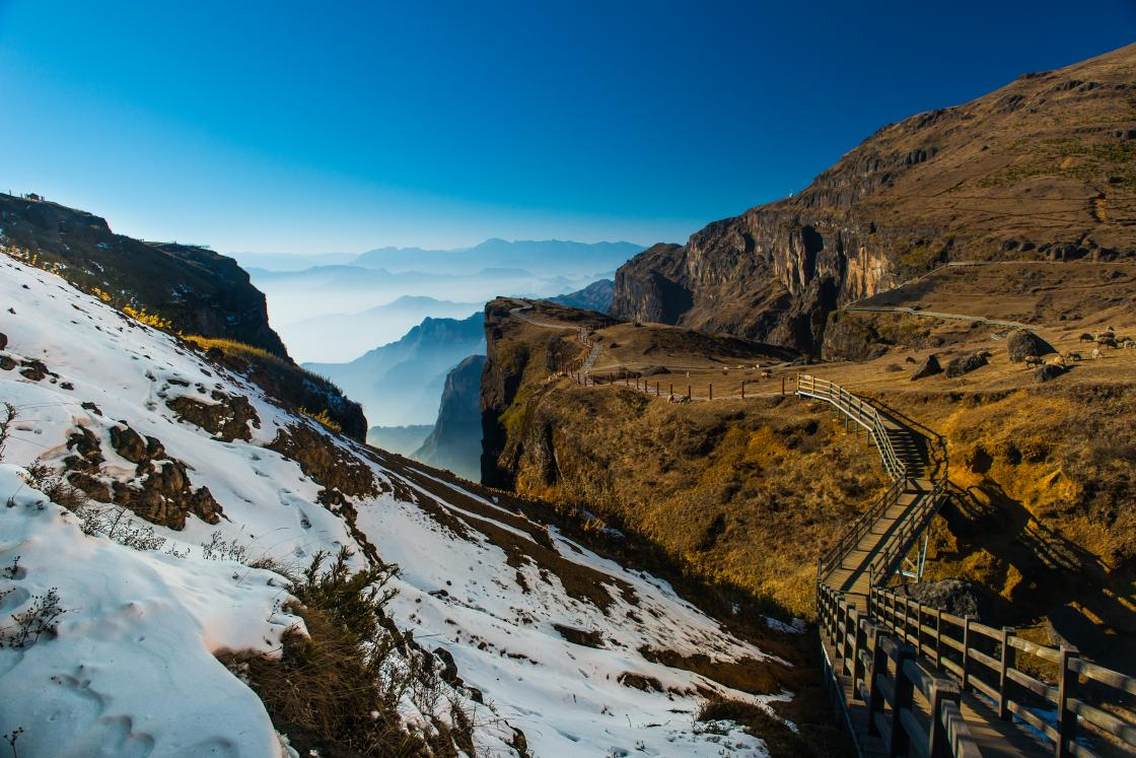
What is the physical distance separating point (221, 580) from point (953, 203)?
107791mm

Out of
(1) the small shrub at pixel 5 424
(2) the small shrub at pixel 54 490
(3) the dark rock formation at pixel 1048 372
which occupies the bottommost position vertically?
(2) the small shrub at pixel 54 490

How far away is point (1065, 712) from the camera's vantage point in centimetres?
464

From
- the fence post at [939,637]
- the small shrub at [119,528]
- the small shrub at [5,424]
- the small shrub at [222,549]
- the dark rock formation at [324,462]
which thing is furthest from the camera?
the dark rock formation at [324,462]

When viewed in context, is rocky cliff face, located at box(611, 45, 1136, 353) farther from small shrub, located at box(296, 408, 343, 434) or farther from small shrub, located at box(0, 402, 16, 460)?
small shrub, located at box(0, 402, 16, 460)

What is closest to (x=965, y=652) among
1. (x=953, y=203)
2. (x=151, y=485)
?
(x=151, y=485)

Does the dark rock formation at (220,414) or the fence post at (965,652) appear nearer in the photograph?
the fence post at (965,652)

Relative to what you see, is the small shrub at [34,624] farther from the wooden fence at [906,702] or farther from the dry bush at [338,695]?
the wooden fence at [906,702]

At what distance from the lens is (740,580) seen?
27.4m

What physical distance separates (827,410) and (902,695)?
90.6 feet

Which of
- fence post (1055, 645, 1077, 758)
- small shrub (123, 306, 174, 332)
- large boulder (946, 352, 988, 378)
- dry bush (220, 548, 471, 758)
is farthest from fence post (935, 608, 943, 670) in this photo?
large boulder (946, 352, 988, 378)

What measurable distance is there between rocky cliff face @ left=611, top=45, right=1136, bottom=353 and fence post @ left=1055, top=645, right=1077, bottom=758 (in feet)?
251

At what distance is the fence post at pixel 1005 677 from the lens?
6059mm

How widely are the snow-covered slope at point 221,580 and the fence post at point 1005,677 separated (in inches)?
138

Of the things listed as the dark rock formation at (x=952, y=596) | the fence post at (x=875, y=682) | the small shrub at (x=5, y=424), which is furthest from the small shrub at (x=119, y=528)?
the dark rock formation at (x=952, y=596)
